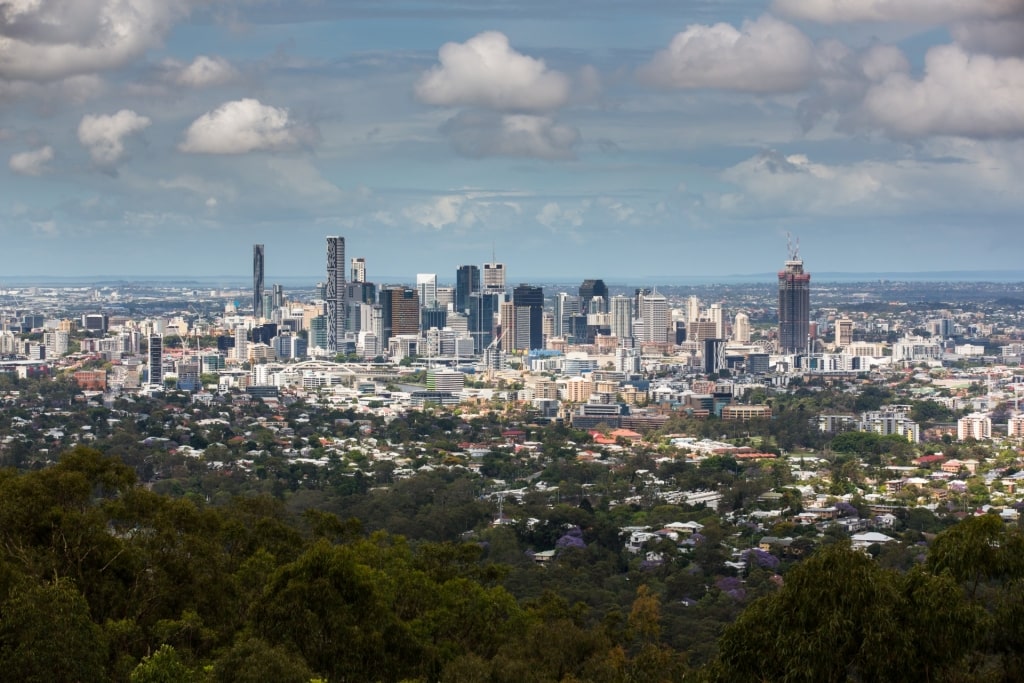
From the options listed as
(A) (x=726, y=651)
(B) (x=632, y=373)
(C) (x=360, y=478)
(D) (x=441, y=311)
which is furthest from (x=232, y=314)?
(A) (x=726, y=651)

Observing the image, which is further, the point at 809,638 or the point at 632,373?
the point at 632,373

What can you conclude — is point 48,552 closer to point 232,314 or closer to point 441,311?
point 441,311

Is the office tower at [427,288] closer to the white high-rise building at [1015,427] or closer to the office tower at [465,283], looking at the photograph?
the office tower at [465,283]

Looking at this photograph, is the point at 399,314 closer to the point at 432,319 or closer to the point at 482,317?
the point at 432,319

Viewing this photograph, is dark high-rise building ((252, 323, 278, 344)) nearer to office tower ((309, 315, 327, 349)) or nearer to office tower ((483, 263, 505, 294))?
office tower ((309, 315, 327, 349))

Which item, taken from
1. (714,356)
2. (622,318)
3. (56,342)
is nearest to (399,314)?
(622,318)
